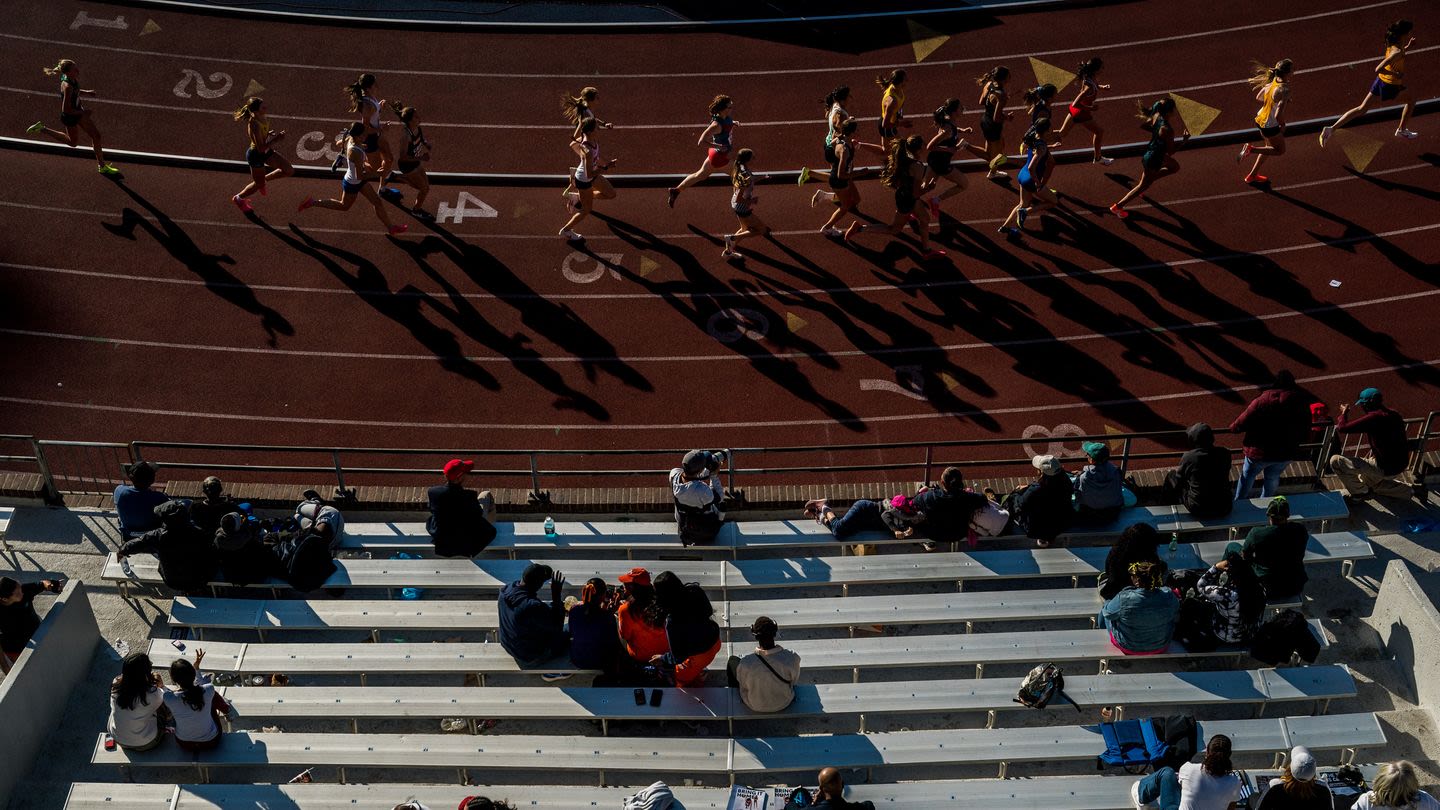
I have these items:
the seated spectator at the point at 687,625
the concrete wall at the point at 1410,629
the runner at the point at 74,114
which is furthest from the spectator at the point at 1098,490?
the runner at the point at 74,114

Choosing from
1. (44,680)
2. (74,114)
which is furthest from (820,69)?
(44,680)

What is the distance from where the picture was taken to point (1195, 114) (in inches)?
895

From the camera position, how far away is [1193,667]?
1330cm

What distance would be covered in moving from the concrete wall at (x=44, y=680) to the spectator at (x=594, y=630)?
170 inches

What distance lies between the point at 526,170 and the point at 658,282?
138 inches

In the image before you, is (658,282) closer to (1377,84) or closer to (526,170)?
(526,170)

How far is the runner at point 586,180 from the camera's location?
19812 mm

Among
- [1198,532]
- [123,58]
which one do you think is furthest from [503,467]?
[123,58]

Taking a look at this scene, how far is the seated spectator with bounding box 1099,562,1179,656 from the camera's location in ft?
41.3

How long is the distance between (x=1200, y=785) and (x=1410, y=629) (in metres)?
3.35

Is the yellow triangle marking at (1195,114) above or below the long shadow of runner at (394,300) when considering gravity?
above

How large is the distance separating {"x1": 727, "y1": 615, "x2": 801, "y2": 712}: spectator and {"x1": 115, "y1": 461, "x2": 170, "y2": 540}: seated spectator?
19.2ft

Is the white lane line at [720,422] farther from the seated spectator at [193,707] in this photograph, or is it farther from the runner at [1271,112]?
the seated spectator at [193,707]

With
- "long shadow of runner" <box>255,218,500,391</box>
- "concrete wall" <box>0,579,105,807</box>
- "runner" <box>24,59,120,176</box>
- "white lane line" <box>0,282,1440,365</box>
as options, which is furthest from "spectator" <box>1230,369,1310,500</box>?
"runner" <box>24,59,120,176</box>
